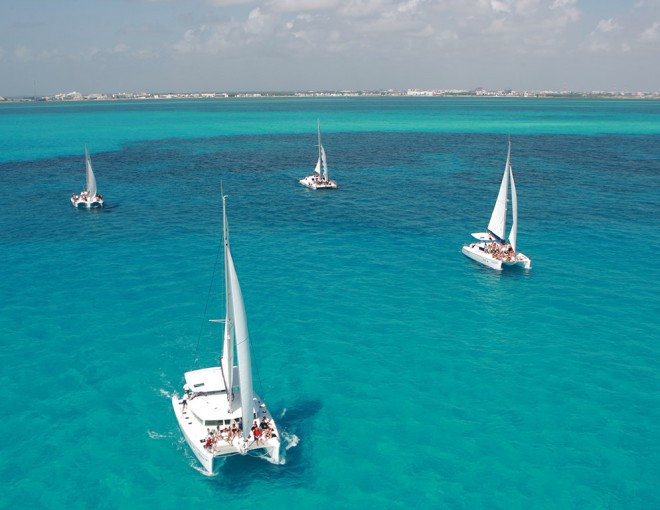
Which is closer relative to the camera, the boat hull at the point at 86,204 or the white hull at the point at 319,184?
the boat hull at the point at 86,204

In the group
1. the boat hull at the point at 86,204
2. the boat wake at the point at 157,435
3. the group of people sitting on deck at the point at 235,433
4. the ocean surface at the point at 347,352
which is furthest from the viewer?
the boat hull at the point at 86,204

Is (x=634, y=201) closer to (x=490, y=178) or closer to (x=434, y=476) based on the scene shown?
(x=490, y=178)

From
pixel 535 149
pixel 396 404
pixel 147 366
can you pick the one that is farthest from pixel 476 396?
pixel 535 149

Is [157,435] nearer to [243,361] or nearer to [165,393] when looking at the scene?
[165,393]

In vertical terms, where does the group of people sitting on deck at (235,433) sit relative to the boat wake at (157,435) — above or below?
above

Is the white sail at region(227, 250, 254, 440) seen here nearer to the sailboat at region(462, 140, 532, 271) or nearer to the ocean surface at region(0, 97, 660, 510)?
the ocean surface at region(0, 97, 660, 510)

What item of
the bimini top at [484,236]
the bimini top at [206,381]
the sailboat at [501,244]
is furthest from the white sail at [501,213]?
the bimini top at [206,381]

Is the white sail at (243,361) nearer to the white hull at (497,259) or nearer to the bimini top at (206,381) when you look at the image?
the bimini top at (206,381)
